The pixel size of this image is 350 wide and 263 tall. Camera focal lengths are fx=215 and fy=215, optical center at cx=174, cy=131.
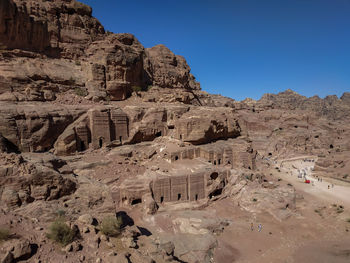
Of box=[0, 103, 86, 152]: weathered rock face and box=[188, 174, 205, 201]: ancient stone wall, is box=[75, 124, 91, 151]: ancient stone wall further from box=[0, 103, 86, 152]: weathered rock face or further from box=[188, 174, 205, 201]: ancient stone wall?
box=[188, 174, 205, 201]: ancient stone wall

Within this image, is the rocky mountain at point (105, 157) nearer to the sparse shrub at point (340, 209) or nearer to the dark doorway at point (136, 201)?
the dark doorway at point (136, 201)

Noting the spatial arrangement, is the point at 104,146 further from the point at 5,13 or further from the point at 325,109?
the point at 325,109

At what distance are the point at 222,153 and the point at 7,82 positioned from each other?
69.4 feet

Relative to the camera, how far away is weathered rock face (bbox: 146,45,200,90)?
36.1 m

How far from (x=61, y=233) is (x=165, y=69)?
34.1 meters

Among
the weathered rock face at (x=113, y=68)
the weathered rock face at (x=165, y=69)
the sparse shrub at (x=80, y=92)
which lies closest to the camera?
the sparse shrub at (x=80, y=92)

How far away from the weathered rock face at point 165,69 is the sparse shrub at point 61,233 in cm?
3040

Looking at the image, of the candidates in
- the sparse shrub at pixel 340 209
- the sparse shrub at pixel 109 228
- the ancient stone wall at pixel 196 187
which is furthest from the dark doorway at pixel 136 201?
the sparse shrub at pixel 340 209

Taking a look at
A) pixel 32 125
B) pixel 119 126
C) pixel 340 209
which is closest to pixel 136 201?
pixel 119 126

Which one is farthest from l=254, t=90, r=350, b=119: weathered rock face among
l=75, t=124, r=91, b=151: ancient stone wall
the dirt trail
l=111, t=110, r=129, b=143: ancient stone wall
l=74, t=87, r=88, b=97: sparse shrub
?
l=75, t=124, r=91, b=151: ancient stone wall

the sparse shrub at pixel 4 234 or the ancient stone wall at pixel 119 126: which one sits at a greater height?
the ancient stone wall at pixel 119 126

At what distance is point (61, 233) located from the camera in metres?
6.18

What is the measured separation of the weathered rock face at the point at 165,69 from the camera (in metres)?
36.1

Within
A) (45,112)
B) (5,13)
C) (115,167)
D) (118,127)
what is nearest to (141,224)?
(115,167)
